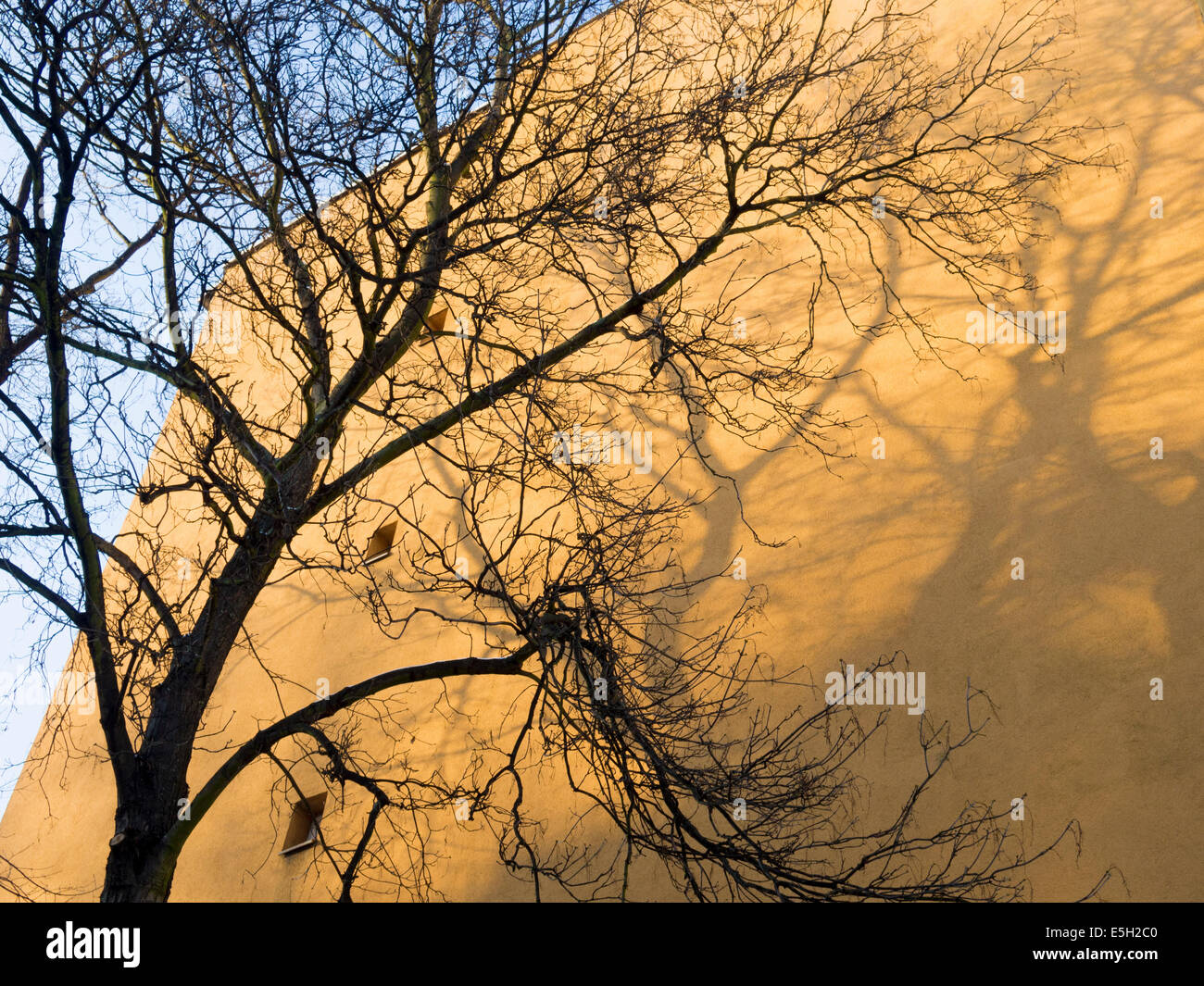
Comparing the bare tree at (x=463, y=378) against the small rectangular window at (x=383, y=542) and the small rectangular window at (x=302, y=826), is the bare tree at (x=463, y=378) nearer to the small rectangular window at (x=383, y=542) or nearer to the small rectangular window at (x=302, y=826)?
the small rectangular window at (x=302, y=826)

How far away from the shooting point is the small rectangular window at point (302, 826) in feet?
28.9

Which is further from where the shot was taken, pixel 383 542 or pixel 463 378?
pixel 383 542

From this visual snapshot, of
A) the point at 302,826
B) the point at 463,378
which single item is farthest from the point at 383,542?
the point at 463,378

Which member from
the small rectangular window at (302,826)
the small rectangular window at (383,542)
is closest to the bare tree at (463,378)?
the small rectangular window at (302,826)

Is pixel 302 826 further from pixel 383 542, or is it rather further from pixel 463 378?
pixel 463 378

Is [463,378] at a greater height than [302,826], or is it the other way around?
[463,378]

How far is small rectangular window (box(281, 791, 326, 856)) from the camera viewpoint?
8.82 metres

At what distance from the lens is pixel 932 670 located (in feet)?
20.9

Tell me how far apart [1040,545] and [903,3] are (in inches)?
197

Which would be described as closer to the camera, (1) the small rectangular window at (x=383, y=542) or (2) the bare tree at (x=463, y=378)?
(2) the bare tree at (x=463, y=378)

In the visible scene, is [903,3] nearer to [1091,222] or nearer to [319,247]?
[1091,222]

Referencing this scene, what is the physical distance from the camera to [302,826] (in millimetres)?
8984

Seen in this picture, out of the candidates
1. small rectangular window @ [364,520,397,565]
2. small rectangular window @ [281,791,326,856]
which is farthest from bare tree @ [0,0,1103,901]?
small rectangular window @ [364,520,397,565]

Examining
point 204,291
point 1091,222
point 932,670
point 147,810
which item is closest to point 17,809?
point 147,810
